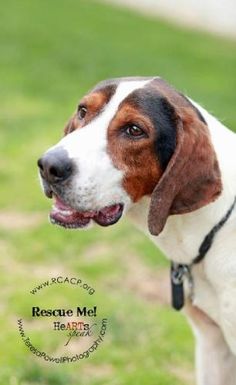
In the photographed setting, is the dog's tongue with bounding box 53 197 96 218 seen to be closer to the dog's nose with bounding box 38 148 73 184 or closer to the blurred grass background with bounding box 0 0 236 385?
the dog's nose with bounding box 38 148 73 184

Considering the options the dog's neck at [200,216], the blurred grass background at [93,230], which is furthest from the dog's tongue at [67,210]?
the blurred grass background at [93,230]

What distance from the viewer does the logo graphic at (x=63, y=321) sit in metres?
5.04

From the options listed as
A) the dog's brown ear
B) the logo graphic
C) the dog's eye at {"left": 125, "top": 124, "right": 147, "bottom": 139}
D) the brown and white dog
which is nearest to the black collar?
the brown and white dog

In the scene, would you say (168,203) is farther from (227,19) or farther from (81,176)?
(227,19)

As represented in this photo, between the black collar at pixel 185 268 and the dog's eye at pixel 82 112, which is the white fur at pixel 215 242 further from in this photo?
the dog's eye at pixel 82 112

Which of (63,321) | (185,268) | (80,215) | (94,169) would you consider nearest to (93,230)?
(63,321)

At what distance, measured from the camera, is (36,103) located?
34.8ft

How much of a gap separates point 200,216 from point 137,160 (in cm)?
37

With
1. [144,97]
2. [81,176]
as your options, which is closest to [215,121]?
[144,97]

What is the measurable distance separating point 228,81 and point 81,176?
10.0 meters

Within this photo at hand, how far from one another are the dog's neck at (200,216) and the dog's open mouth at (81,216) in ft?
0.58

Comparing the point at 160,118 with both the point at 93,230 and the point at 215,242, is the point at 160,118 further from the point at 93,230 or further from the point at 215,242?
the point at 93,230

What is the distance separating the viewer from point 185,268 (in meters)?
3.88

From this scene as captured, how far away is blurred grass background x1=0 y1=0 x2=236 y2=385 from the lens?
5051 mm
